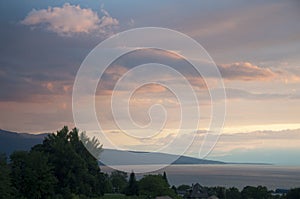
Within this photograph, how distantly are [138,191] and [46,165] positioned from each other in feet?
33.5

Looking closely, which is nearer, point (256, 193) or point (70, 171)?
point (70, 171)

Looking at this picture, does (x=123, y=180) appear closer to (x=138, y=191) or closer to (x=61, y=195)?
(x=138, y=191)

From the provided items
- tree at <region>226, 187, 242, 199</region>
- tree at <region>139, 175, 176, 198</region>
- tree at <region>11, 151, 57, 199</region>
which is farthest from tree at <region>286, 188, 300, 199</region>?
tree at <region>11, 151, 57, 199</region>

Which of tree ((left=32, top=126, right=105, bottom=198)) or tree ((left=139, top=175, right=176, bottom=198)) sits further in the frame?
tree ((left=139, top=175, right=176, bottom=198))

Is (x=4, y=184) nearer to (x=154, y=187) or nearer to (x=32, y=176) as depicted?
(x=32, y=176)

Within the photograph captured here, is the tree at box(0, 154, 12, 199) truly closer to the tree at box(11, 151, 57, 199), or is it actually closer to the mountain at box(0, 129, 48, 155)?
the tree at box(11, 151, 57, 199)

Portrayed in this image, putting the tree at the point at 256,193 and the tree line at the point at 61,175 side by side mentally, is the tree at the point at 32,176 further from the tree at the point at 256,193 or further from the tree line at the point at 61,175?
the tree at the point at 256,193

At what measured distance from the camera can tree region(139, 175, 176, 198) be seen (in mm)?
37709

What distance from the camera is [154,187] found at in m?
38.0

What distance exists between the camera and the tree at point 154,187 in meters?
37.7

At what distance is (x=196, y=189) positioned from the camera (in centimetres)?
5675

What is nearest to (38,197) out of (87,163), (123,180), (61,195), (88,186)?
(61,195)

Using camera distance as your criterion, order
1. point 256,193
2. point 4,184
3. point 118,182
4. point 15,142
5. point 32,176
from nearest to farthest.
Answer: point 4,184 < point 32,176 < point 256,193 < point 118,182 < point 15,142

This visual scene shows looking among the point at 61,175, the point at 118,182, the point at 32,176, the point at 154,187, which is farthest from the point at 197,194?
the point at 32,176
